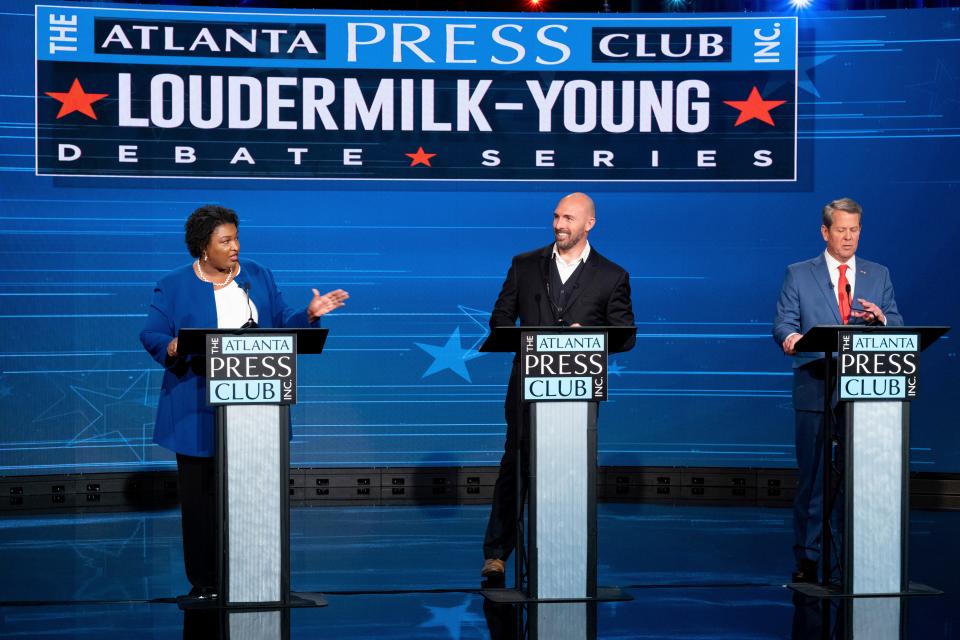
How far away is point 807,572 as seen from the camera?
5.21 m

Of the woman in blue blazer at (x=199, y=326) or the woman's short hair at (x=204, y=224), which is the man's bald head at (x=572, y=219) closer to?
the woman in blue blazer at (x=199, y=326)

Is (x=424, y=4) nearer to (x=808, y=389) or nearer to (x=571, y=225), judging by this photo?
(x=571, y=225)

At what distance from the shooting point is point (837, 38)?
756cm

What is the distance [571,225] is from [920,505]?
3.42 m

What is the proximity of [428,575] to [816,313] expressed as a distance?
195 cm

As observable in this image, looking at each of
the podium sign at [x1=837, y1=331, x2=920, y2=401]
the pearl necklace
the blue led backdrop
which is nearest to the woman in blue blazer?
the pearl necklace

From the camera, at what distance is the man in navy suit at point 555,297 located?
17.2ft

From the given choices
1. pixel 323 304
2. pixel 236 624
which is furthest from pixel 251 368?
pixel 236 624

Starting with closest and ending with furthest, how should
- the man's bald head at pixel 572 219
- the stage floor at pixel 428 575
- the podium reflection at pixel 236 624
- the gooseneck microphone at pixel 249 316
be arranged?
1. the podium reflection at pixel 236 624
2. the stage floor at pixel 428 575
3. the gooseneck microphone at pixel 249 316
4. the man's bald head at pixel 572 219

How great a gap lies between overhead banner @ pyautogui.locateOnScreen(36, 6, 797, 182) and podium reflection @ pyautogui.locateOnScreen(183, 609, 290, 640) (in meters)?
3.50

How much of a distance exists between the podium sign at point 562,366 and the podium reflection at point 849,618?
3.55 feet

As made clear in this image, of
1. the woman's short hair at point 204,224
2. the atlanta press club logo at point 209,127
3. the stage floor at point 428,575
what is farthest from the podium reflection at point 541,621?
the atlanta press club logo at point 209,127

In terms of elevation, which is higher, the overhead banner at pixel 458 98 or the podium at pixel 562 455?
the overhead banner at pixel 458 98

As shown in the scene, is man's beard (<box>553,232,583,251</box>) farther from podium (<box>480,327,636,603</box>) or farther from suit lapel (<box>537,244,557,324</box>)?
podium (<box>480,327,636,603</box>)
